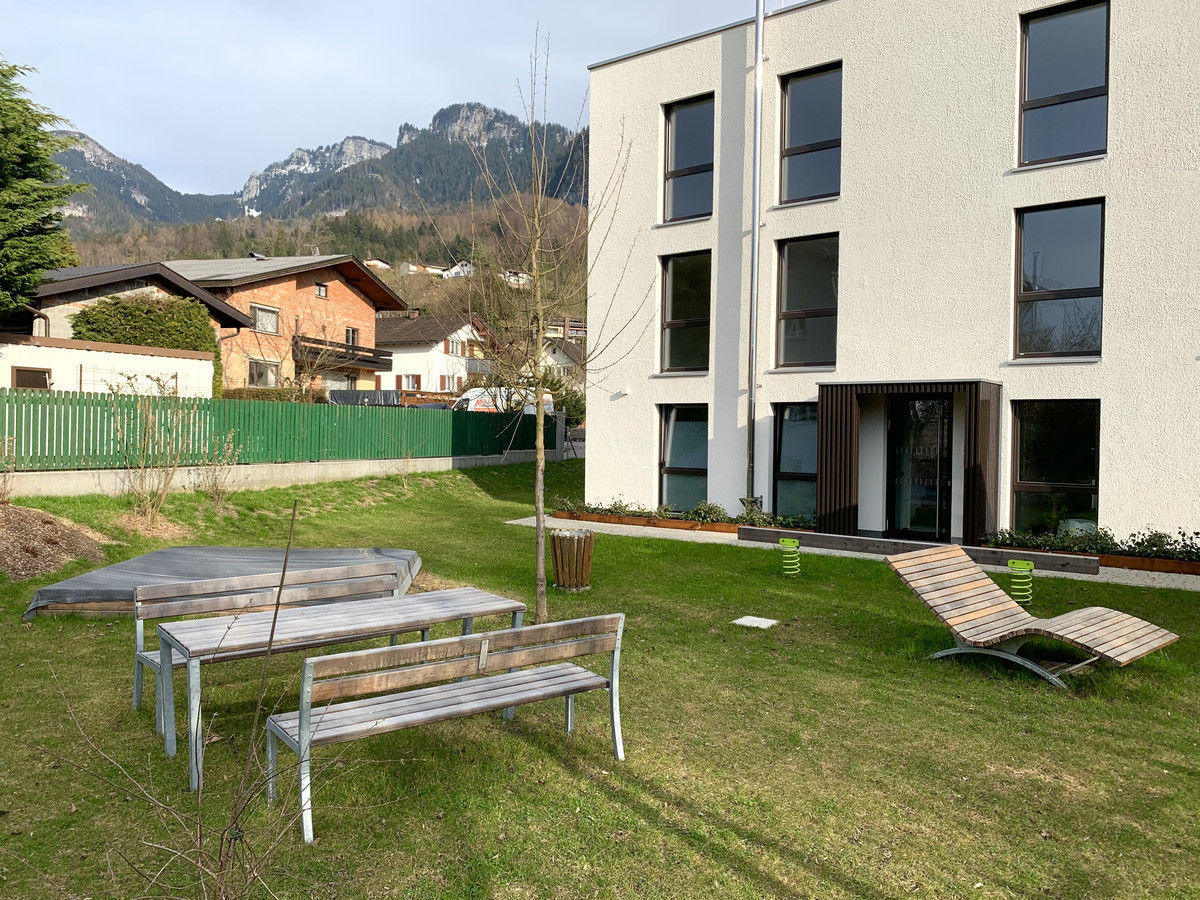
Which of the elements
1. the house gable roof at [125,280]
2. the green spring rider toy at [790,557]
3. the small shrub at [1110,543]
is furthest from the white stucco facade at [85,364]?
the small shrub at [1110,543]

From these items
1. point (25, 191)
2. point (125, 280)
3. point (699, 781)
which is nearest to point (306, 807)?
point (699, 781)

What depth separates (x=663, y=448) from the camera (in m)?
17.1

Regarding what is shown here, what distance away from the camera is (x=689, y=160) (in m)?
17.0

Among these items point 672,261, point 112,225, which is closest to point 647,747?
point 672,261

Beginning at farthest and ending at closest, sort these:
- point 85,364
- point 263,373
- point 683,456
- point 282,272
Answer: point 263,373
point 282,272
point 85,364
point 683,456

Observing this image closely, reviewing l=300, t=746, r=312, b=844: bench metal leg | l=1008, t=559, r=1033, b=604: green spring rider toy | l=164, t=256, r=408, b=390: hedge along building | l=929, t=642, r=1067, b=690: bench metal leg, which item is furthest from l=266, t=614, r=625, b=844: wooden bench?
l=164, t=256, r=408, b=390: hedge along building

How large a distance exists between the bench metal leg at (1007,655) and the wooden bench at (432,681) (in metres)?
3.36

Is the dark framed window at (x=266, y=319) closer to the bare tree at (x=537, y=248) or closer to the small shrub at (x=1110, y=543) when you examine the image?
the bare tree at (x=537, y=248)

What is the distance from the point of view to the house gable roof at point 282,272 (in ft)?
108

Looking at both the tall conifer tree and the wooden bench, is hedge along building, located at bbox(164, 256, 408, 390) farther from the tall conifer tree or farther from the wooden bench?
the wooden bench

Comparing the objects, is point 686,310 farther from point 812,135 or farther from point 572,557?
point 572,557

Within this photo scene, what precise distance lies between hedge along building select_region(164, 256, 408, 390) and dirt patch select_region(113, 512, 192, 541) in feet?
51.5

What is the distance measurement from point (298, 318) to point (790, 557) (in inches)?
1175

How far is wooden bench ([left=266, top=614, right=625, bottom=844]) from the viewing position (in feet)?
12.2
